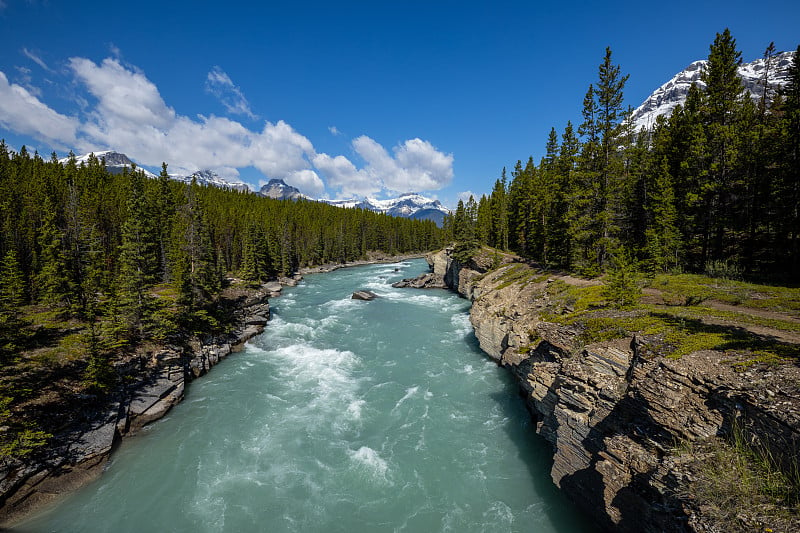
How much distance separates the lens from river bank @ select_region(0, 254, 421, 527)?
1282 centimetres

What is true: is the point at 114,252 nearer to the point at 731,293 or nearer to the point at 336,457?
the point at 336,457

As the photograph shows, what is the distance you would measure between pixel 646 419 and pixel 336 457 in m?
14.2

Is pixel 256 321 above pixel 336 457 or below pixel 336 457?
above

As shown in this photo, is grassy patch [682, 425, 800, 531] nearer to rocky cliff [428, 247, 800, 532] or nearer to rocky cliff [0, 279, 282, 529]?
rocky cliff [428, 247, 800, 532]

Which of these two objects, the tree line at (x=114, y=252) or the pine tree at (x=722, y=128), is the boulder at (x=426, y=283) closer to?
the tree line at (x=114, y=252)

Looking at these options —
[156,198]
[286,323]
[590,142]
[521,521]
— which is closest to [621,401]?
[521,521]

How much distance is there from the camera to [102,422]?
1650 cm

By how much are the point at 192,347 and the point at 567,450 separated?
2845 cm

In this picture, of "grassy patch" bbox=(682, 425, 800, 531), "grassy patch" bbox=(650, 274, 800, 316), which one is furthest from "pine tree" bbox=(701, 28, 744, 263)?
"grassy patch" bbox=(682, 425, 800, 531)

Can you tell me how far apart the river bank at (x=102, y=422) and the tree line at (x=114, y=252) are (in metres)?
1.99

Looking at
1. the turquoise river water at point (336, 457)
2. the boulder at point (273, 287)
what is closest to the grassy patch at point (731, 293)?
the turquoise river water at point (336, 457)

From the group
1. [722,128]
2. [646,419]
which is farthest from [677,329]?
[722,128]

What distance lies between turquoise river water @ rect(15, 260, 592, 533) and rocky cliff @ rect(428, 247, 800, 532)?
8.82 ft

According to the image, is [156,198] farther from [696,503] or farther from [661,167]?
[661,167]
